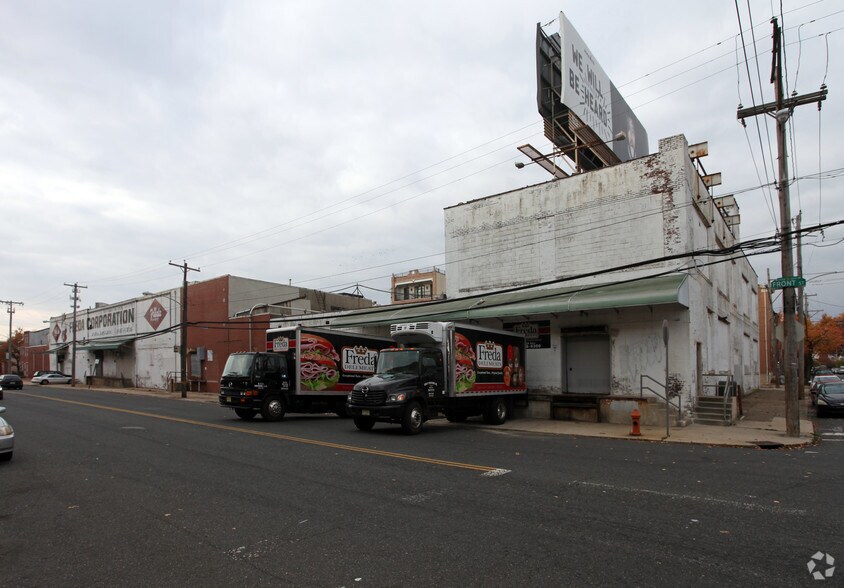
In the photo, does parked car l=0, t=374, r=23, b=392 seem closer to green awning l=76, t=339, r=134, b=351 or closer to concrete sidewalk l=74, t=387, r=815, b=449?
green awning l=76, t=339, r=134, b=351

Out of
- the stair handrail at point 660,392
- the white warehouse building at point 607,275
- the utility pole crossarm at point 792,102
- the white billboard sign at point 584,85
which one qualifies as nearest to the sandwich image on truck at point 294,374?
the white warehouse building at point 607,275

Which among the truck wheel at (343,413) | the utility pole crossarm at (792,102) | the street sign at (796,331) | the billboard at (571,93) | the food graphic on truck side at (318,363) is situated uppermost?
the billboard at (571,93)

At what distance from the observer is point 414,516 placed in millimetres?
6629

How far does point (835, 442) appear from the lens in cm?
1427

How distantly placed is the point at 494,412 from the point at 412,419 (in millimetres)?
4356

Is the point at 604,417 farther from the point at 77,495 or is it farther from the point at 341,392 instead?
the point at 77,495

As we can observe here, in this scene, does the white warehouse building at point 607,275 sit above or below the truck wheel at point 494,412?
above

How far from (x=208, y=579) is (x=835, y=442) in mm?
16038

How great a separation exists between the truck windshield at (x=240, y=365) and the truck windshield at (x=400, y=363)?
5847 millimetres

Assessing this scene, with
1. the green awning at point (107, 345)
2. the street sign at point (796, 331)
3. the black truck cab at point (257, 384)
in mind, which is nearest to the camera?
the street sign at point (796, 331)

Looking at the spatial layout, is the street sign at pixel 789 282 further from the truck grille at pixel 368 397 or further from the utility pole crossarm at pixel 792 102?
the truck grille at pixel 368 397

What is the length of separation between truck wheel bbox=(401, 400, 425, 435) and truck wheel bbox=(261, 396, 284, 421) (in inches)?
251

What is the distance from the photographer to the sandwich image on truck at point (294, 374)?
19328 millimetres

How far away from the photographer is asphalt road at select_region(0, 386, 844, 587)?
488cm
